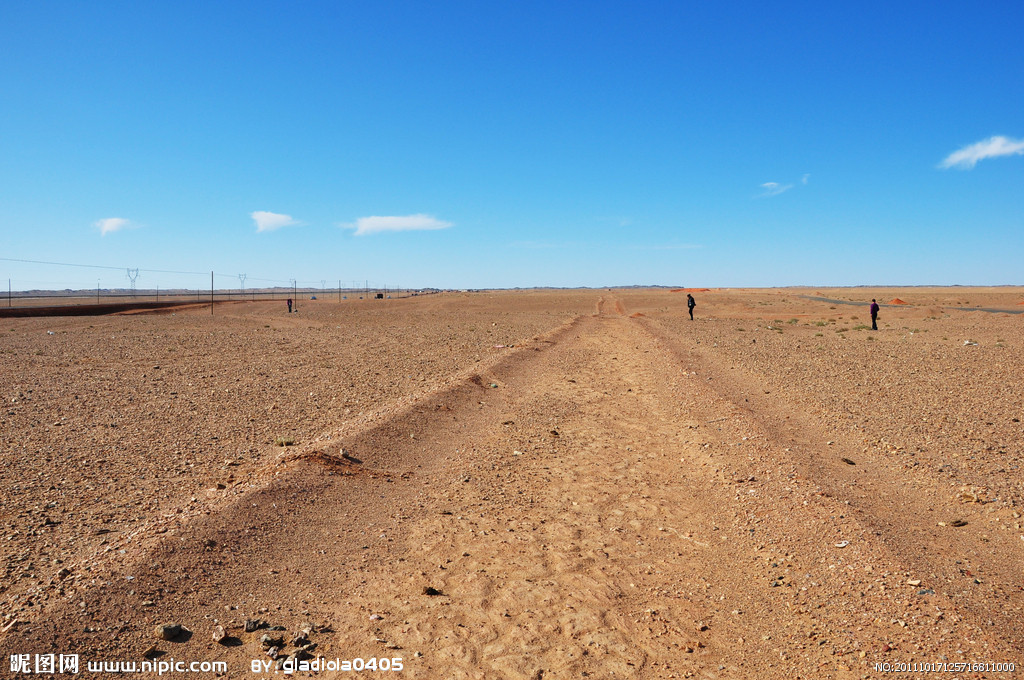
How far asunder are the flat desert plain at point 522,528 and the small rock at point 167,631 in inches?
1.6

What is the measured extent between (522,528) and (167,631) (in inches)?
146

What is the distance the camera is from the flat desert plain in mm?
4824

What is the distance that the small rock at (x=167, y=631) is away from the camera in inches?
189

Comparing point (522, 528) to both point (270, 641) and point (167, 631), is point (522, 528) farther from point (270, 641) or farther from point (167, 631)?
point (167, 631)

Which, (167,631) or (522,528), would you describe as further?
(522,528)

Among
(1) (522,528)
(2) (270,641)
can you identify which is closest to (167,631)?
(2) (270,641)

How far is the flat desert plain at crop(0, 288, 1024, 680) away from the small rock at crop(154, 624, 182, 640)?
0.04 metres

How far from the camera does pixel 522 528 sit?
285 inches

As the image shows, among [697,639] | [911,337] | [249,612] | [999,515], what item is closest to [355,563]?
[249,612]

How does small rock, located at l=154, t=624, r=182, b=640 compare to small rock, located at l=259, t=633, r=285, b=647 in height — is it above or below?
above

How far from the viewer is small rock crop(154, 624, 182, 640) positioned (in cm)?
480

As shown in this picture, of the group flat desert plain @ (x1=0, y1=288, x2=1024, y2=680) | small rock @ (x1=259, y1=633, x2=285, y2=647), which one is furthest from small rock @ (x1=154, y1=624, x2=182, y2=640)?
small rock @ (x1=259, y1=633, x2=285, y2=647)

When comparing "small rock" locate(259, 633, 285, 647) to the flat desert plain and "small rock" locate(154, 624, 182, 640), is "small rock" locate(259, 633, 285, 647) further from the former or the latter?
"small rock" locate(154, 624, 182, 640)

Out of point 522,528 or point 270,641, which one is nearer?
point 270,641
